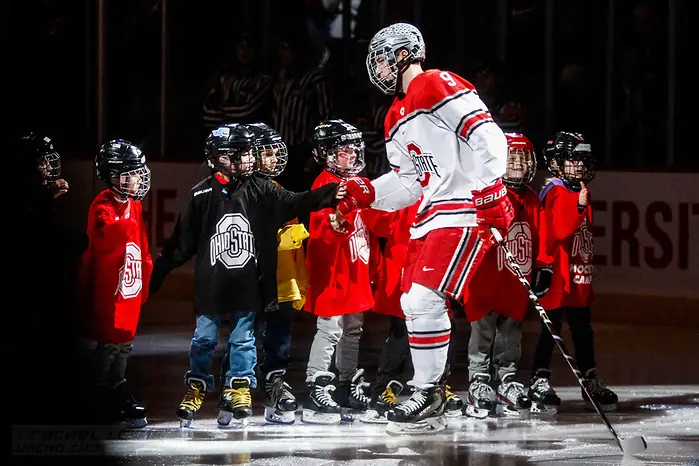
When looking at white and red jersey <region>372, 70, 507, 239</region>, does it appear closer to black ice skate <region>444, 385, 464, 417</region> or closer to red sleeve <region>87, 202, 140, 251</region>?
black ice skate <region>444, 385, 464, 417</region>

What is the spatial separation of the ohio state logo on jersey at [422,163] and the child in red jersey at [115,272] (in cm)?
154

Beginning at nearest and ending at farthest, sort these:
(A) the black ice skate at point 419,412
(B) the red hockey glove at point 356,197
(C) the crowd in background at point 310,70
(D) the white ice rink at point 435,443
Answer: (D) the white ice rink at point 435,443, (A) the black ice skate at point 419,412, (B) the red hockey glove at point 356,197, (C) the crowd in background at point 310,70

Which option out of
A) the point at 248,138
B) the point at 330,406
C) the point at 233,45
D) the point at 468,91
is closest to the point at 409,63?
the point at 468,91

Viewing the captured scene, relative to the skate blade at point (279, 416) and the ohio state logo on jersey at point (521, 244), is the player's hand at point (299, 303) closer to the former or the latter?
the skate blade at point (279, 416)

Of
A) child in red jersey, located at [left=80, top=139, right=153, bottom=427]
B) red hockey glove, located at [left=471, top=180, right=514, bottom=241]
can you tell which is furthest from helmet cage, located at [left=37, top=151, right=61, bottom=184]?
red hockey glove, located at [left=471, top=180, right=514, bottom=241]

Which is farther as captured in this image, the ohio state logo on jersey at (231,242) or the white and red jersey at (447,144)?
the ohio state logo on jersey at (231,242)

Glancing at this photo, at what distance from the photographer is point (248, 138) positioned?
319 inches

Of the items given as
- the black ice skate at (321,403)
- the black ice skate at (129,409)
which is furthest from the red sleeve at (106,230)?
the black ice skate at (321,403)

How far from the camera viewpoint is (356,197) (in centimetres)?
789

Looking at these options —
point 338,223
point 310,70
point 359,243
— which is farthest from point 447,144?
point 310,70

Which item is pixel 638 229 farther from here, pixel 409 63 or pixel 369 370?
pixel 409 63

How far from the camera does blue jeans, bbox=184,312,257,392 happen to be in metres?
8.02

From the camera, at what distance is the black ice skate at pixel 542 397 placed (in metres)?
8.62

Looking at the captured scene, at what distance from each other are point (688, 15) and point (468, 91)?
6.11 m
